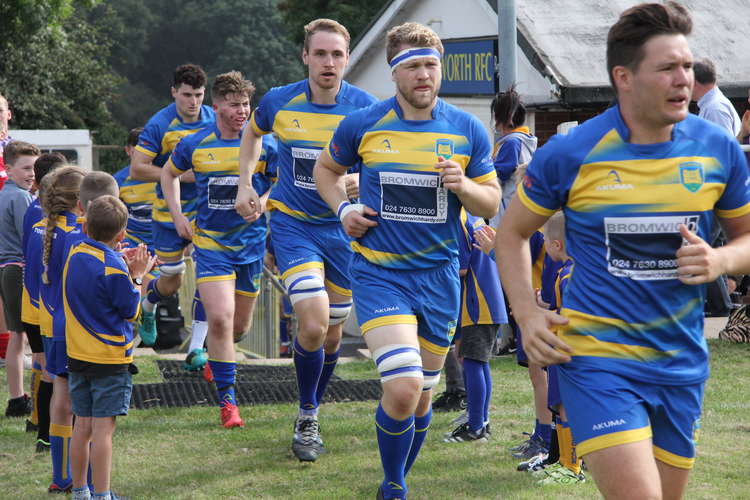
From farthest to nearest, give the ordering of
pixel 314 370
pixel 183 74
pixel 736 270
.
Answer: pixel 183 74 → pixel 314 370 → pixel 736 270

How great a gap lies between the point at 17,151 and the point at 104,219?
8.39 ft

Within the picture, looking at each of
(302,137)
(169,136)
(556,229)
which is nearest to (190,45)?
(169,136)

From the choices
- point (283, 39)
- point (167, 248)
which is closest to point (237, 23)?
point (283, 39)

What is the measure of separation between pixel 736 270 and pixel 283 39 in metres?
67.3

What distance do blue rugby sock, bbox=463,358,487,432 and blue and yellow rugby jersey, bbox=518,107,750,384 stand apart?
127 inches

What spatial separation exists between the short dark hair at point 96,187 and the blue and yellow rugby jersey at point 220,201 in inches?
94.5

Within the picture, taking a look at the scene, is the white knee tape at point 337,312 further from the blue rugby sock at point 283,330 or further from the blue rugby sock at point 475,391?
the blue rugby sock at point 283,330

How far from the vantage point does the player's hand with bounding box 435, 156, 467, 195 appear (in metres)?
5.36

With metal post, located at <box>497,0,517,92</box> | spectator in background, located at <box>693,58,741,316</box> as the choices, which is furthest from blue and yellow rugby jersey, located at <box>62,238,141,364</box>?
metal post, located at <box>497,0,517,92</box>

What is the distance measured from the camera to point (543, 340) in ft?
12.9

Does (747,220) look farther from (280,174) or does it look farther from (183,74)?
(183,74)

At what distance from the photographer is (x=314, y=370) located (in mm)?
7125

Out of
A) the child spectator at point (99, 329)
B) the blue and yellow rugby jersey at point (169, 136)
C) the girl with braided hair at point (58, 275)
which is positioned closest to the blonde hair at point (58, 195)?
the girl with braided hair at point (58, 275)

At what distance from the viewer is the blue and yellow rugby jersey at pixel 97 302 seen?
5633 mm
